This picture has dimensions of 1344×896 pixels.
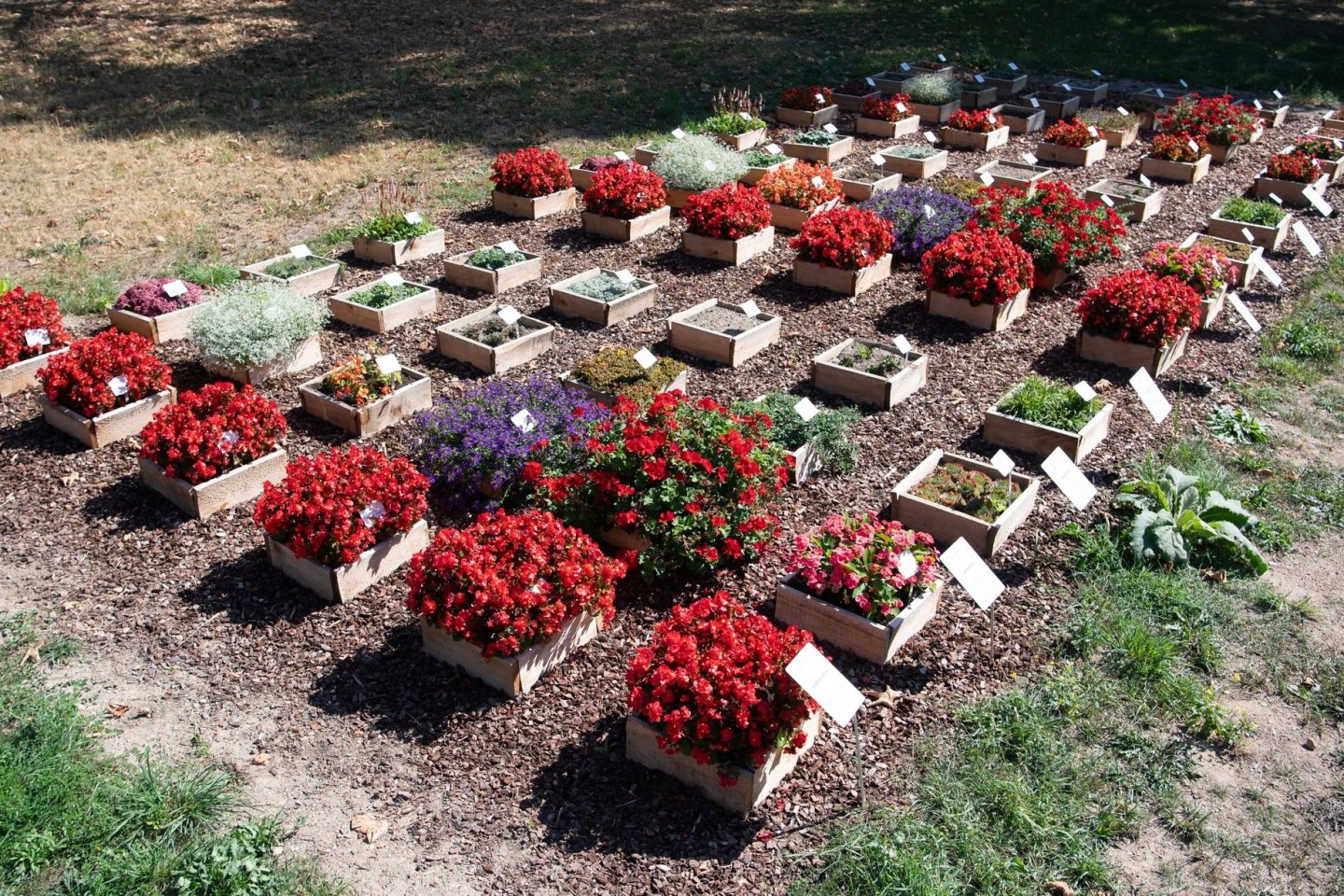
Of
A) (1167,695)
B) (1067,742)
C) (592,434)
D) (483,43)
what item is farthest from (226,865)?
(483,43)

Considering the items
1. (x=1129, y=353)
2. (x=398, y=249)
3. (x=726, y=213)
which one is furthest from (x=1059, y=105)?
(x=398, y=249)

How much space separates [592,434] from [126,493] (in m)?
3.43

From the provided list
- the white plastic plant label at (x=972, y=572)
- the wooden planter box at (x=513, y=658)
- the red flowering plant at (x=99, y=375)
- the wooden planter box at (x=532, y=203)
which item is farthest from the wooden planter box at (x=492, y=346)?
the white plastic plant label at (x=972, y=572)

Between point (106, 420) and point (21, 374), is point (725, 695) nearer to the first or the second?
point (106, 420)

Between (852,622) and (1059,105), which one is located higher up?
(1059,105)

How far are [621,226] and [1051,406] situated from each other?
5.57m

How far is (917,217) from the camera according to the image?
11.1 metres

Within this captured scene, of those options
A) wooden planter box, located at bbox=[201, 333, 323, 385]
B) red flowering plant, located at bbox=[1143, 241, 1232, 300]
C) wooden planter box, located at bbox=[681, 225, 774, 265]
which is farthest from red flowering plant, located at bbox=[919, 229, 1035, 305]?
wooden planter box, located at bbox=[201, 333, 323, 385]

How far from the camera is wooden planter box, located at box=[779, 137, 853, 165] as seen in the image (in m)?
14.1

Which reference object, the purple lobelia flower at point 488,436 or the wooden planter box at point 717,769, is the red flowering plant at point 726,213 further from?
the wooden planter box at point 717,769

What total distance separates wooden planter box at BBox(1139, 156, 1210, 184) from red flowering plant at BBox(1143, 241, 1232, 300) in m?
4.44

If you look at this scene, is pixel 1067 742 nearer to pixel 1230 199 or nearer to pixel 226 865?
pixel 226 865

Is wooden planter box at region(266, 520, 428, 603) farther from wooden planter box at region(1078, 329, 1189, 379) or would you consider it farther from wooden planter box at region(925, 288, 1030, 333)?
wooden planter box at region(1078, 329, 1189, 379)

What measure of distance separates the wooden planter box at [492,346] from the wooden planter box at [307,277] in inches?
73.2
